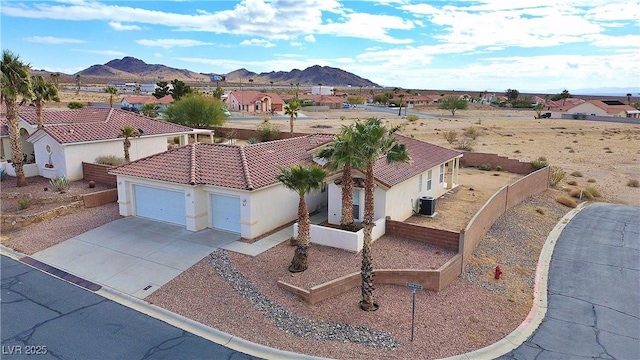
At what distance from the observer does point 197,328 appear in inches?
534

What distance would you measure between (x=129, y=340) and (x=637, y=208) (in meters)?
30.7

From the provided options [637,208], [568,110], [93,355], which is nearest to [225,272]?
[93,355]

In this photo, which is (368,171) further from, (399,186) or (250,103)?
(250,103)

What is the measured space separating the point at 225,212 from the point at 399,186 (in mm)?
8356

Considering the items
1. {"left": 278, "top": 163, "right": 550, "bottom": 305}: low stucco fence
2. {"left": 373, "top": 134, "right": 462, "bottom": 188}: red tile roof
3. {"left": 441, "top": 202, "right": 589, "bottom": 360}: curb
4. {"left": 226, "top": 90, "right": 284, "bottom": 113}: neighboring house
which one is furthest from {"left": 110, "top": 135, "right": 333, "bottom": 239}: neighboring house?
{"left": 226, "top": 90, "right": 284, "bottom": 113}: neighboring house

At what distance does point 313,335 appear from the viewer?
43.3ft

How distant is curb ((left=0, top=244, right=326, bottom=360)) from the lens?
1234 centimetres

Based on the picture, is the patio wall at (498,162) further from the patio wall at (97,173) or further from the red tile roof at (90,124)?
the patio wall at (97,173)

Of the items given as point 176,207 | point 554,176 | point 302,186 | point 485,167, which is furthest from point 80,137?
point 554,176

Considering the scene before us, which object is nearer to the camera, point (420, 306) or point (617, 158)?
point (420, 306)

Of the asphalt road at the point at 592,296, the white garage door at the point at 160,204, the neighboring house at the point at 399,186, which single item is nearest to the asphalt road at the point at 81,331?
the white garage door at the point at 160,204

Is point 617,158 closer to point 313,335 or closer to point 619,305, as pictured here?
point 619,305

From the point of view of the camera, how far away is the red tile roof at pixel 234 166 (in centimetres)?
2077

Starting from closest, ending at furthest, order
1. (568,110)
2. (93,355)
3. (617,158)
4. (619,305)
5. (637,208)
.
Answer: (93,355)
(619,305)
(637,208)
(617,158)
(568,110)
